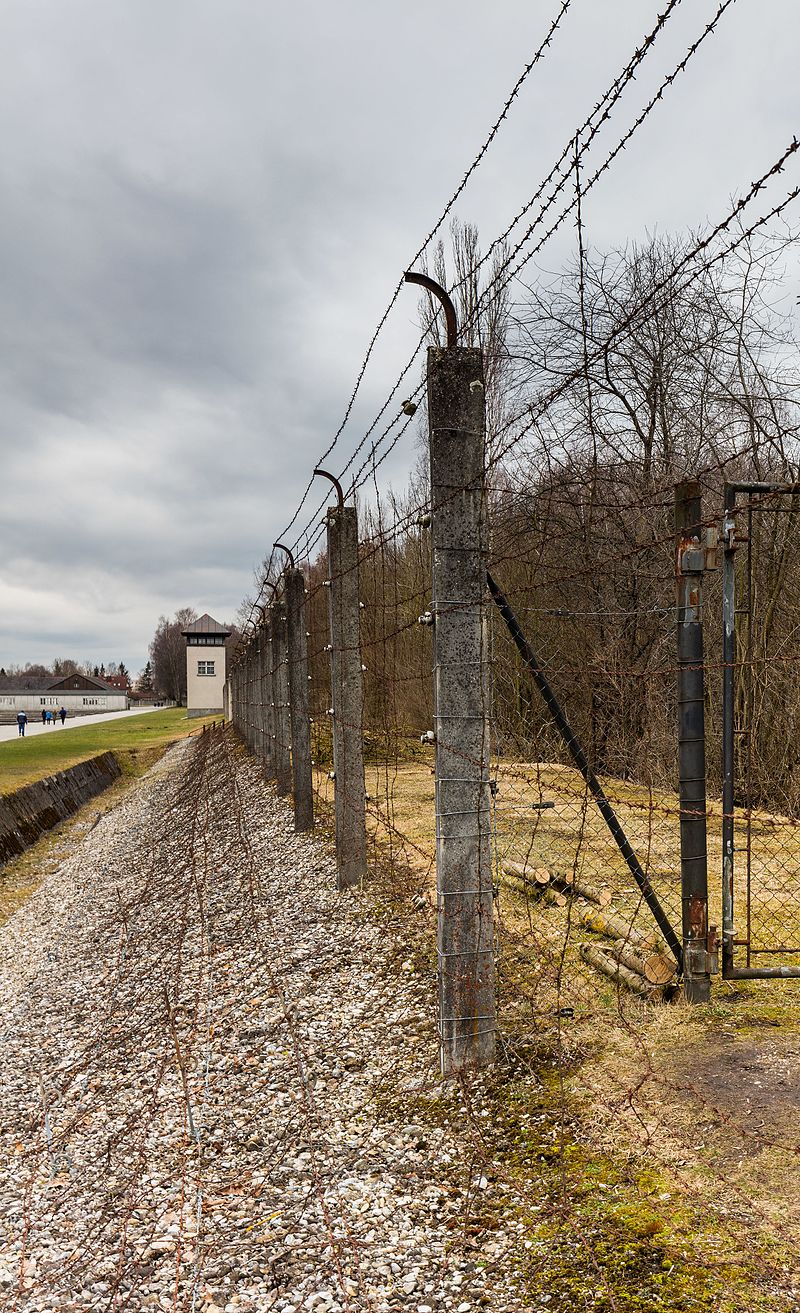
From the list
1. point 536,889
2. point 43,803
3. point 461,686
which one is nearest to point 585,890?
point 536,889

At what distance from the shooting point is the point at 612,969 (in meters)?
5.35

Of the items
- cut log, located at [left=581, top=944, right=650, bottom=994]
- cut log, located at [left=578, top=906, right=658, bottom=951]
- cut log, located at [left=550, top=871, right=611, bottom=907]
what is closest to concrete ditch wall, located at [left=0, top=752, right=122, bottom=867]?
cut log, located at [left=550, top=871, right=611, bottom=907]

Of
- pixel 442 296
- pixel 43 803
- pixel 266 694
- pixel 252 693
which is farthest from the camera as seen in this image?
pixel 252 693

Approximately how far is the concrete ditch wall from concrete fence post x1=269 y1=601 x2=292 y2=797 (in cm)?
680

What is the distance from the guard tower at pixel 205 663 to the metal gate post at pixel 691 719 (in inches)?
2967

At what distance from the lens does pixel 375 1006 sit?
609 cm

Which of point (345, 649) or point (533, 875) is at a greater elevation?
point (345, 649)

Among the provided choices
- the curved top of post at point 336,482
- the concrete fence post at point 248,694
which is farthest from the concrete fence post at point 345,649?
the concrete fence post at point 248,694

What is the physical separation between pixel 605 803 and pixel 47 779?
22090 mm

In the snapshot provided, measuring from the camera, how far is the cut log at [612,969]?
5.07 metres

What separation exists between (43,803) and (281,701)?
1064 centimetres

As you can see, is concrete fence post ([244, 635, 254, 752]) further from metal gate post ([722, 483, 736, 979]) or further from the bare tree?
the bare tree

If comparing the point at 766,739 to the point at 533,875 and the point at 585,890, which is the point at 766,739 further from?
the point at 533,875

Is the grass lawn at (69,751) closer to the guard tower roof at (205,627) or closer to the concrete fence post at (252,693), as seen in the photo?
the concrete fence post at (252,693)
